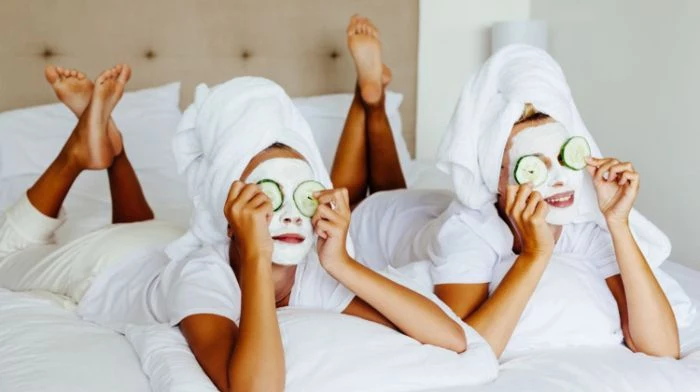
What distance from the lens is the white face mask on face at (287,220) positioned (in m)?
1.41

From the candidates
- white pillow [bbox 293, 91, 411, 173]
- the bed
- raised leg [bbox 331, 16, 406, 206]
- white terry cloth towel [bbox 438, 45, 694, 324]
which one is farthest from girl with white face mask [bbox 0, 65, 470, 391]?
white pillow [bbox 293, 91, 411, 173]

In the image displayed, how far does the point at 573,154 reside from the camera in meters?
1.55

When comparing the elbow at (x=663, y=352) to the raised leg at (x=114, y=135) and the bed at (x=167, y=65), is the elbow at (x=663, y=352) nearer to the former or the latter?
the bed at (x=167, y=65)

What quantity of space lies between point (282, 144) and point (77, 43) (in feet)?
4.57

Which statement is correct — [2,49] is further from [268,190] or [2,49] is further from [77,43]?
[268,190]

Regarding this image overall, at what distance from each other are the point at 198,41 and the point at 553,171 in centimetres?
155

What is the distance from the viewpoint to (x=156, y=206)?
2.49 meters

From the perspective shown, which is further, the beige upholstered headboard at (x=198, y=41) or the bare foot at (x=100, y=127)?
the beige upholstered headboard at (x=198, y=41)

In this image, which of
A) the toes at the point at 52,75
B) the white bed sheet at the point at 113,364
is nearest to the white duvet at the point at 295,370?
the white bed sheet at the point at 113,364

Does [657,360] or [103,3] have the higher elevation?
[103,3]

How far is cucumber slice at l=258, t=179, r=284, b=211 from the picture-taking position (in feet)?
4.59

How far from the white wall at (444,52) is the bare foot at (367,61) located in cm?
90

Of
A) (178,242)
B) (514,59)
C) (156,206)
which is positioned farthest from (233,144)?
(156,206)

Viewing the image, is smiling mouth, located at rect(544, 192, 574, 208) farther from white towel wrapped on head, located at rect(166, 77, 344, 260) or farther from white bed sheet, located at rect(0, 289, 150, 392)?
white bed sheet, located at rect(0, 289, 150, 392)
